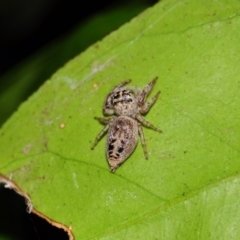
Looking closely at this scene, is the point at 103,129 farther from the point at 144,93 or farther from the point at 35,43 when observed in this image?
the point at 35,43

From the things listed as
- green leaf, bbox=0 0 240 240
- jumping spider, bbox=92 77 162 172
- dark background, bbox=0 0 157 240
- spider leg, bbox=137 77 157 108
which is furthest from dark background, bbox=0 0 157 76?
spider leg, bbox=137 77 157 108

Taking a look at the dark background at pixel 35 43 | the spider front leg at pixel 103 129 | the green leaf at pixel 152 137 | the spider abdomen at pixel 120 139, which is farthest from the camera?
the dark background at pixel 35 43

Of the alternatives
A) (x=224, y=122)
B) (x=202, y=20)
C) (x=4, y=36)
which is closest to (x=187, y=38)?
(x=202, y=20)

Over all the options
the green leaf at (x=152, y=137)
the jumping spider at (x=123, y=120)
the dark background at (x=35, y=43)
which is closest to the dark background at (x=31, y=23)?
the dark background at (x=35, y=43)

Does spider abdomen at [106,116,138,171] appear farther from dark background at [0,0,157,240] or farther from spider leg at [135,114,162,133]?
dark background at [0,0,157,240]

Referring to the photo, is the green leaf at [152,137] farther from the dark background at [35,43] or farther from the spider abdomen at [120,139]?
the dark background at [35,43]

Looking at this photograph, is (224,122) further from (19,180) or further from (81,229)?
(19,180)
